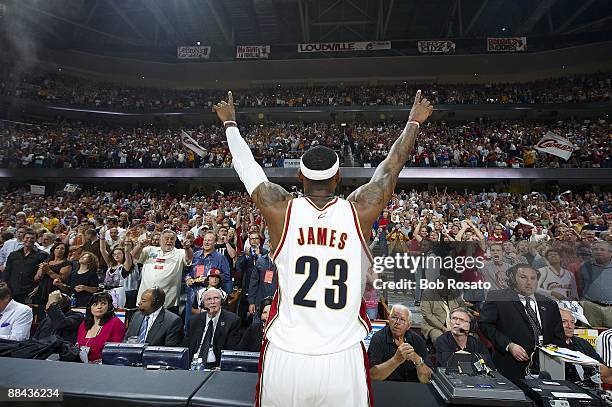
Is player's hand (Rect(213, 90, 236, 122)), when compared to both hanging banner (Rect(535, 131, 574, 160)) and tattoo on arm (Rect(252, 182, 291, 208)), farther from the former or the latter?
hanging banner (Rect(535, 131, 574, 160))

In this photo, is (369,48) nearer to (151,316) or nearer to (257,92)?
(257,92)

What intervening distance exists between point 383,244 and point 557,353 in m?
5.84

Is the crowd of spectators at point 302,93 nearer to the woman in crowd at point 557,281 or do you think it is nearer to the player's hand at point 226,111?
the woman in crowd at point 557,281

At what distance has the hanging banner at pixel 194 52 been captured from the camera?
24703 millimetres

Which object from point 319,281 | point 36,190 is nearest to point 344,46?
point 36,190

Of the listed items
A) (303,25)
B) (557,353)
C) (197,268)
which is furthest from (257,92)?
(557,353)

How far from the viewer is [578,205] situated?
14828 mm

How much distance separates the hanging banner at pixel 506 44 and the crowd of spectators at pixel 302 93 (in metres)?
2.77

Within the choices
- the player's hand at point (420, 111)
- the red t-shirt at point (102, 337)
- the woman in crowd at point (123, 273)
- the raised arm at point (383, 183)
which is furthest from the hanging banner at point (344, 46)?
the raised arm at point (383, 183)

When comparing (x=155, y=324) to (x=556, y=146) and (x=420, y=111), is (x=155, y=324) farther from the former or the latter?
(x=556, y=146)

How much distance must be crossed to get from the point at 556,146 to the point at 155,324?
1988cm

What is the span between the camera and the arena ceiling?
2098 centimetres

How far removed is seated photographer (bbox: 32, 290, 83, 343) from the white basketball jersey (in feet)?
13.4

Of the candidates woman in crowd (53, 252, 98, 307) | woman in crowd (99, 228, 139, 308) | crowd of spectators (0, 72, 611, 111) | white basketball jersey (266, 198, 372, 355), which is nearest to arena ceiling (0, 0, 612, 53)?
crowd of spectators (0, 72, 611, 111)
